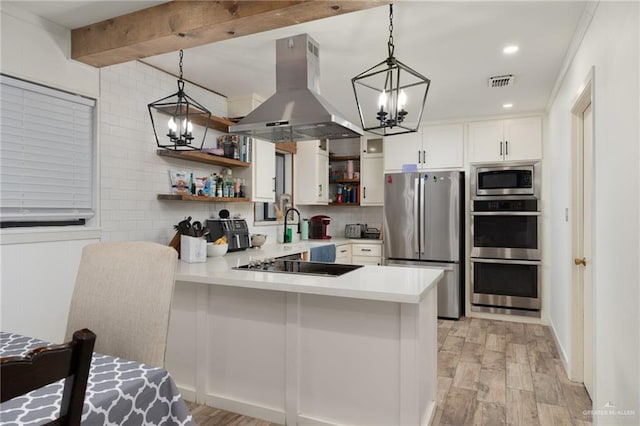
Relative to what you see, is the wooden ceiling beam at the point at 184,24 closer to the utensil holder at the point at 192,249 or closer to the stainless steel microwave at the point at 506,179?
the utensil holder at the point at 192,249

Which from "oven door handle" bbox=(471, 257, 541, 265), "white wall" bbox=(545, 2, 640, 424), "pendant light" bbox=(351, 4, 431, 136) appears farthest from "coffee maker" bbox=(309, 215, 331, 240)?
"white wall" bbox=(545, 2, 640, 424)

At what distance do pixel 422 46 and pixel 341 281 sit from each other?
183 cm

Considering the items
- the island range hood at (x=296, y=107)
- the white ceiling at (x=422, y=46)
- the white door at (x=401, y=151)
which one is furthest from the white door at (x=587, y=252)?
the white door at (x=401, y=151)

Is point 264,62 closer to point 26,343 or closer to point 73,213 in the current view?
point 73,213

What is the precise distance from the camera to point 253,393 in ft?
7.91

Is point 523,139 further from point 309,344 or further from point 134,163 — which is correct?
point 134,163

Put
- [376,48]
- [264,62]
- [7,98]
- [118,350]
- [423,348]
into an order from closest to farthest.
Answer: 1. [118,350]
2. [423,348]
3. [7,98]
4. [376,48]
5. [264,62]

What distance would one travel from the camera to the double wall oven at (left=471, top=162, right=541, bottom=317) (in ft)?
14.9

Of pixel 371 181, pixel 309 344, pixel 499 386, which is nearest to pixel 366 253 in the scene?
pixel 371 181

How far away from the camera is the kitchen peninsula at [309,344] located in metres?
2.05

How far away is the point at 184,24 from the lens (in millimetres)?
2240

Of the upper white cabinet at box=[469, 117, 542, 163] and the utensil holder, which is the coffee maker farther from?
the utensil holder

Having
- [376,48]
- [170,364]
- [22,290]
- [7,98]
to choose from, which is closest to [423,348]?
[170,364]

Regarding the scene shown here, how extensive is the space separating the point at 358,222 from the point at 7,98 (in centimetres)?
440
